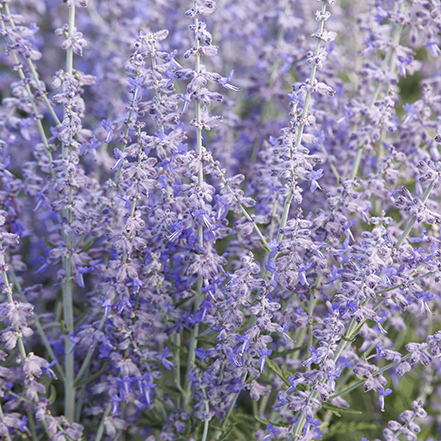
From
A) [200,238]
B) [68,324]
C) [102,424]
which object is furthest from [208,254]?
[102,424]

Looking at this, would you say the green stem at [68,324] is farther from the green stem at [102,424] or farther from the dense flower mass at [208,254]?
the green stem at [102,424]

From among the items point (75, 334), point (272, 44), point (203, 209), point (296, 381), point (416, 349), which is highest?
point (272, 44)

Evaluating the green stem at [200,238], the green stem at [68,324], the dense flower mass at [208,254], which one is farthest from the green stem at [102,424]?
the green stem at [200,238]

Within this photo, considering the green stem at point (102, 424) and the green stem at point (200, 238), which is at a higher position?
the green stem at point (200, 238)

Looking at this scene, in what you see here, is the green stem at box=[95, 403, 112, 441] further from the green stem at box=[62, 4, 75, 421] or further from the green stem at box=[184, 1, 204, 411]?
the green stem at box=[184, 1, 204, 411]

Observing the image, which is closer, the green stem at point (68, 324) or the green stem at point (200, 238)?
the green stem at point (200, 238)

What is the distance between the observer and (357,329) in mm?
1971

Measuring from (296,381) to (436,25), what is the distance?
1797 mm

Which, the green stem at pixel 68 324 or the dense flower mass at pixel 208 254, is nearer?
the dense flower mass at pixel 208 254

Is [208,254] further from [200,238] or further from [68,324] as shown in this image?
[68,324]

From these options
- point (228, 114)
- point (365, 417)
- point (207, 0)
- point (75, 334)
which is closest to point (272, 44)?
point (228, 114)

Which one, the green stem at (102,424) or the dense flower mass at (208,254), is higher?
the dense flower mass at (208,254)

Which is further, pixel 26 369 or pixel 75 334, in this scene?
pixel 75 334

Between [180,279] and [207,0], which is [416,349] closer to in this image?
[180,279]
